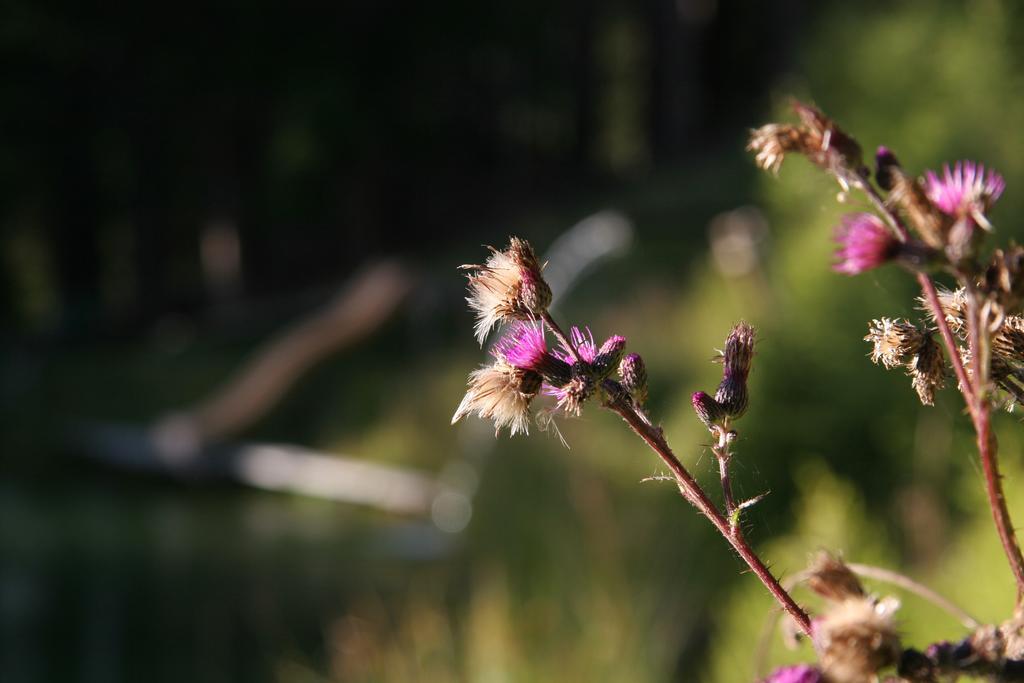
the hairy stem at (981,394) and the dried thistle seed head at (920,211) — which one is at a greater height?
the dried thistle seed head at (920,211)

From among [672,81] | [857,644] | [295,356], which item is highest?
[672,81]

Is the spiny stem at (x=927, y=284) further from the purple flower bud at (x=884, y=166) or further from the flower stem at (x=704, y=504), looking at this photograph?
the flower stem at (x=704, y=504)

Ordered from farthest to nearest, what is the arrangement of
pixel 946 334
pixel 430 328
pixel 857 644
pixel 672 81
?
pixel 672 81 < pixel 430 328 < pixel 946 334 < pixel 857 644

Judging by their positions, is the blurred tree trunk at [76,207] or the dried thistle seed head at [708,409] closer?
the dried thistle seed head at [708,409]

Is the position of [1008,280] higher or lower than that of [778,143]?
lower

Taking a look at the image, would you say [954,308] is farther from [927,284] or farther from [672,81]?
[672,81]

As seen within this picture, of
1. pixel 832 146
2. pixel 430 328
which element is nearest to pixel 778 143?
pixel 832 146

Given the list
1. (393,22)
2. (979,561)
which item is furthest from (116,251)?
(979,561)

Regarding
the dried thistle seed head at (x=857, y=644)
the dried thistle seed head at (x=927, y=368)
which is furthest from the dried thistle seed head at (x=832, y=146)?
the dried thistle seed head at (x=857, y=644)
